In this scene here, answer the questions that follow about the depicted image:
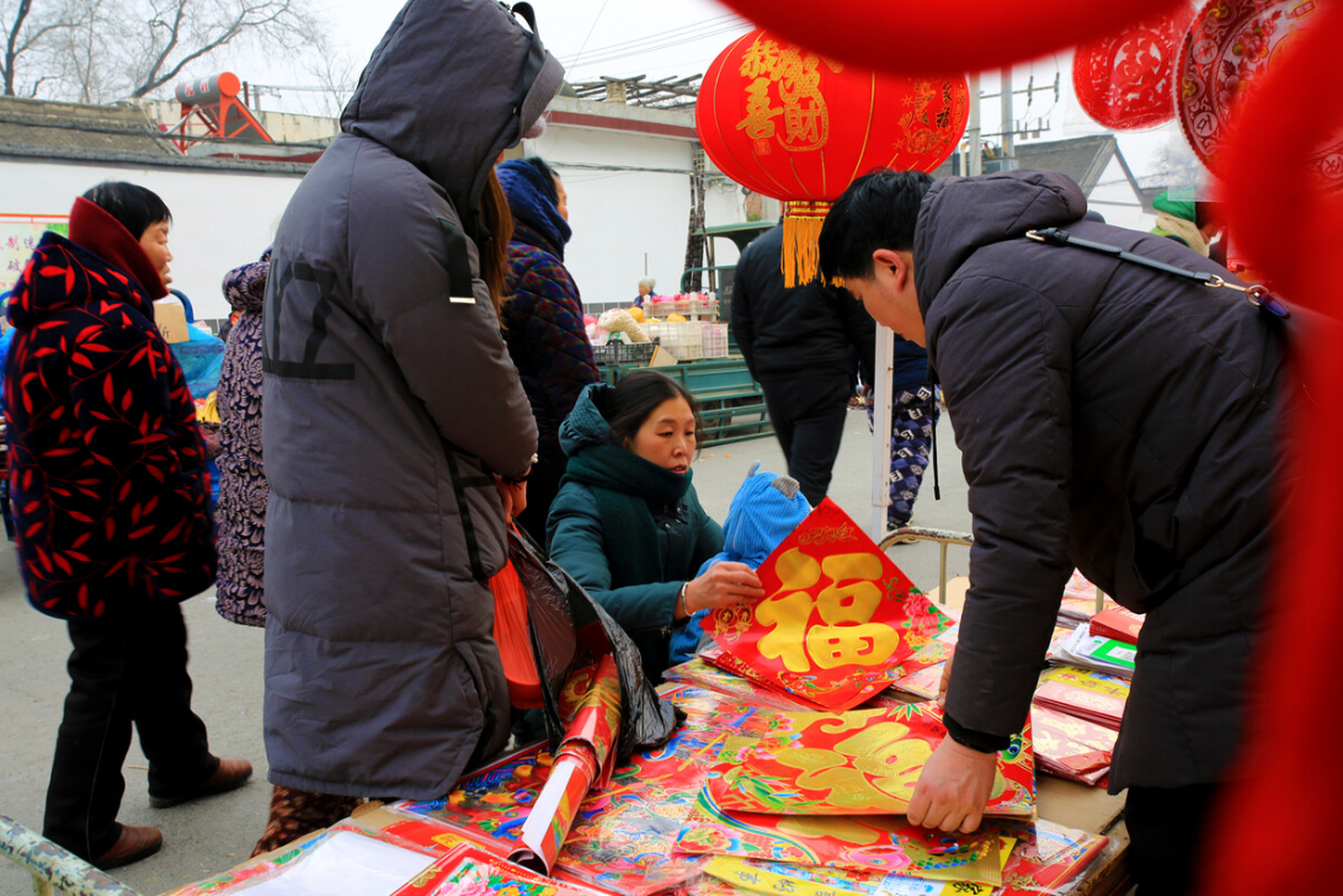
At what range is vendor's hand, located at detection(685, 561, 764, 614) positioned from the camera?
5.55 ft

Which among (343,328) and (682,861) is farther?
(343,328)

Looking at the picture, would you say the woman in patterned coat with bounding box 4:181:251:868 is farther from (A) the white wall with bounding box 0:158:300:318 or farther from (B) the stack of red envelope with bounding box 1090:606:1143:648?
(A) the white wall with bounding box 0:158:300:318

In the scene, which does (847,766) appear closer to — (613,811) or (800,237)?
(613,811)

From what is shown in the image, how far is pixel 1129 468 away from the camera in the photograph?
3.30 feet

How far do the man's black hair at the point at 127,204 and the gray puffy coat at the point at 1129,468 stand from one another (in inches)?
74.9

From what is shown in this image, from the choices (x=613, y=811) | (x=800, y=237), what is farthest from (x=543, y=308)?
(x=613, y=811)

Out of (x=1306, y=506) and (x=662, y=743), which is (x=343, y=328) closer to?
(x=662, y=743)

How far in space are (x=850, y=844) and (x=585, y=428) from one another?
112 cm

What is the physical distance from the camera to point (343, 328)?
124cm

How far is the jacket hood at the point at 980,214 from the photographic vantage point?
1076 millimetres

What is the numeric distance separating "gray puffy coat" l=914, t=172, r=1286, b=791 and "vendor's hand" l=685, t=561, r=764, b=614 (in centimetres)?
68

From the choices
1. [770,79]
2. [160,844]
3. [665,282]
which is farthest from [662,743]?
[665,282]

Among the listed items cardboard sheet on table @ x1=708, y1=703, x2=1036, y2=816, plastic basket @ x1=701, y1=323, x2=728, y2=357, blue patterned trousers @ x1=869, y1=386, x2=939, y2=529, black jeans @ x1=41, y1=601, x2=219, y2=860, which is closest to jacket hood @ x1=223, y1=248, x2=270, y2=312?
black jeans @ x1=41, y1=601, x2=219, y2=860

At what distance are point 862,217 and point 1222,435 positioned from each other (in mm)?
536
